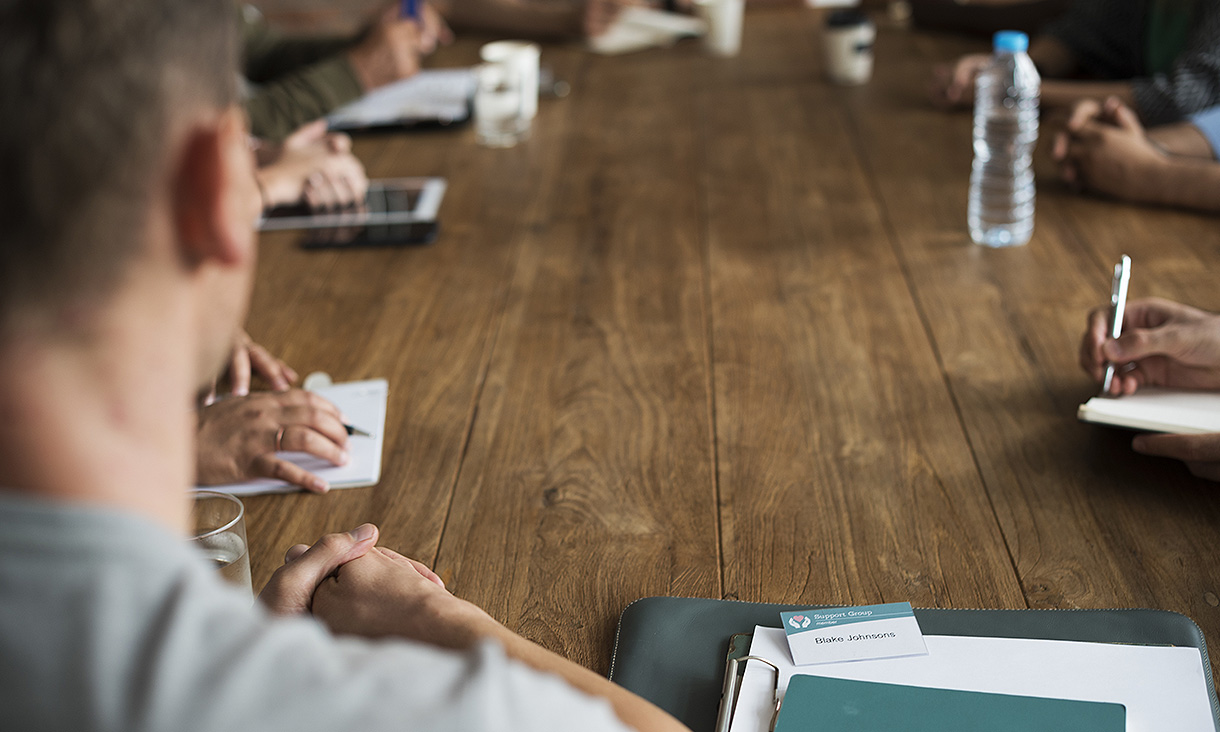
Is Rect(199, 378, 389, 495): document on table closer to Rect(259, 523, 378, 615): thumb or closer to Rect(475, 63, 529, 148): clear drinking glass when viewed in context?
Rect(259, 523, 378, 615): thumb

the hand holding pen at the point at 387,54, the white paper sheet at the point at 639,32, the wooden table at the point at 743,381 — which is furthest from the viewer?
the white paper sheet at the point at 639,32

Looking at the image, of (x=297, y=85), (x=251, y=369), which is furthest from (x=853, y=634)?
(x=297, y=85)

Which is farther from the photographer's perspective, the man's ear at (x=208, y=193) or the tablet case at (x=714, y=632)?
the tablet case at (x=714, y=632)

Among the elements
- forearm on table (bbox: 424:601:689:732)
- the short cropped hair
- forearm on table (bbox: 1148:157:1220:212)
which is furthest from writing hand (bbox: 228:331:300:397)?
forearm on table (bbox: 1148:157:1220:212)

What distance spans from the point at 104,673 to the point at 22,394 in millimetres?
113

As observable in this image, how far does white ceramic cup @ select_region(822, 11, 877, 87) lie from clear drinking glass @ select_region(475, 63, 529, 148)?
27.0 inches

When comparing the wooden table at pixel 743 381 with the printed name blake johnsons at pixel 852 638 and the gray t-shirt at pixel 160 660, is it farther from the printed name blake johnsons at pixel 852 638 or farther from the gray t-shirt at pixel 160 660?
the gray t-shirt at pixel 160 660

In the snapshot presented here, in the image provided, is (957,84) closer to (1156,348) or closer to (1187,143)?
(1187,143)

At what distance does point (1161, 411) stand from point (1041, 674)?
1.32ft

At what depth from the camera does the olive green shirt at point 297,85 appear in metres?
2.00

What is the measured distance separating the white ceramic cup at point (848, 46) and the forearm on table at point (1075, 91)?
0.37 meters

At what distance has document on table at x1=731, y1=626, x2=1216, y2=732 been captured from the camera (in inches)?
26.7

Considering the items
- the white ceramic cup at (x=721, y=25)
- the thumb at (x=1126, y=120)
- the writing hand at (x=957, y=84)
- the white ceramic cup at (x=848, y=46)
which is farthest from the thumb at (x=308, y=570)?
the white ceramic cup at (x=721, y=25)

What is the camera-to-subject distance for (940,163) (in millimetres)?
1769
